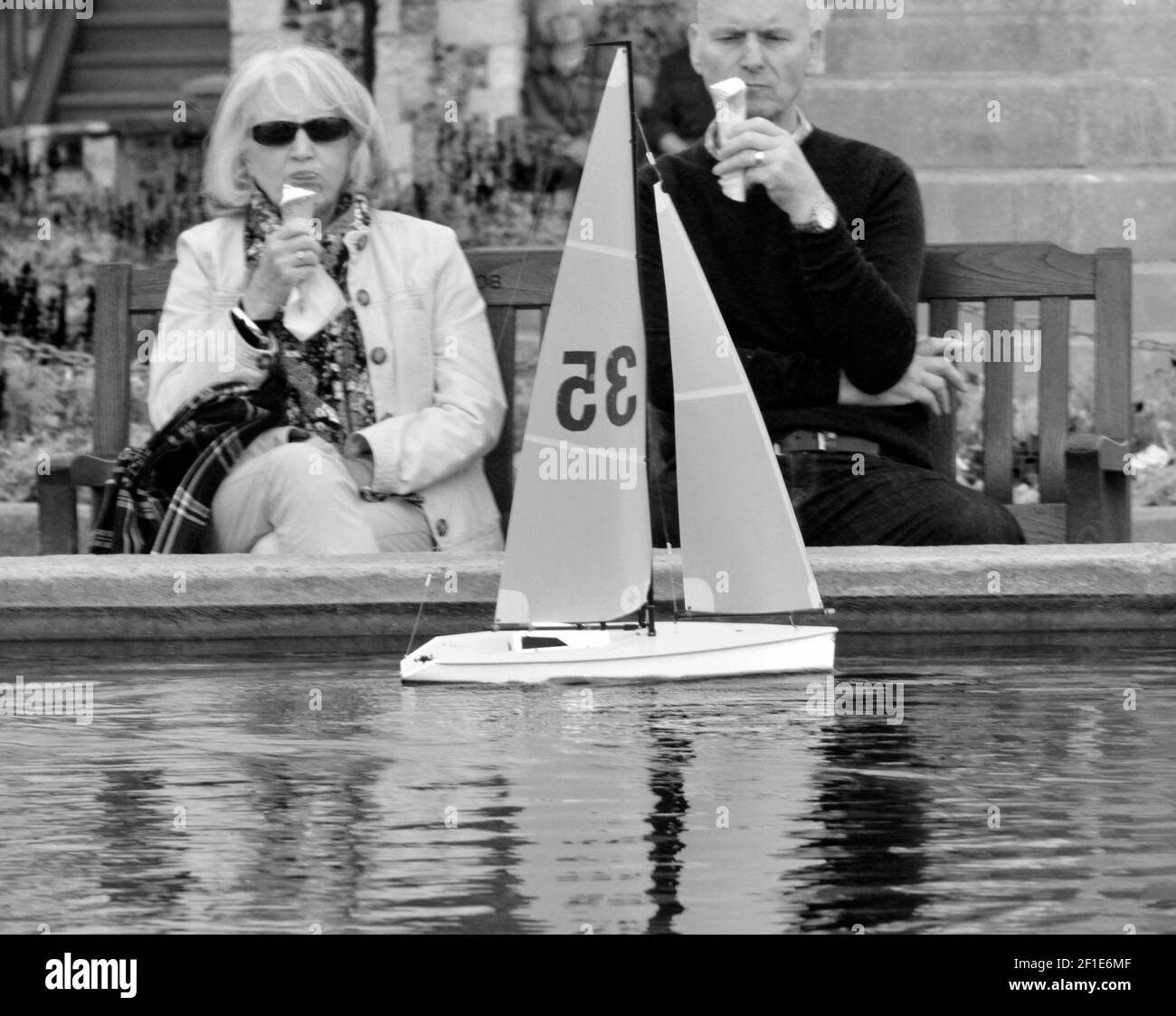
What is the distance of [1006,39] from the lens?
392 inches

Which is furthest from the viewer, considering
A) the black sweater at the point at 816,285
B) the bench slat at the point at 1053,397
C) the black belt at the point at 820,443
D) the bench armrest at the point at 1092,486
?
the bench slat at the point at 1053,397

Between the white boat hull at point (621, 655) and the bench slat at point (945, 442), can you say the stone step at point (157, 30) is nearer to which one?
the bench slat at point (945, 442)

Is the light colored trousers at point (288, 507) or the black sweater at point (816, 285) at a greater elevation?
the black sweater at point (816, 285)

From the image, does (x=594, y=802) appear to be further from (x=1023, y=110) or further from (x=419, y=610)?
(x=1023, y=110)

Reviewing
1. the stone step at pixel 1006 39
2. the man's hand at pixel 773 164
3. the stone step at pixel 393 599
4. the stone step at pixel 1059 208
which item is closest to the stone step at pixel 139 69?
the stone step at pixel 1006 39

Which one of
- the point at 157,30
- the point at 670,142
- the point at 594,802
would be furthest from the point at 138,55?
the point at 594,802

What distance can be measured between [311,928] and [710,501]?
1.82 metres

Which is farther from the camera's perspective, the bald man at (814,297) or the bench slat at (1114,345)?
the bench slat at (1114,345)

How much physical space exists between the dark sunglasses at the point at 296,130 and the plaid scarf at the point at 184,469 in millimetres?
535

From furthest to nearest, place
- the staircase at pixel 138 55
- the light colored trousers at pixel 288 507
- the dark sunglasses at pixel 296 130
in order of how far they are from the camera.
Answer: the staircase at pixel 138 55, the dark sunglasses at pixel 296 130, the light colored trousers at pixel 288 507

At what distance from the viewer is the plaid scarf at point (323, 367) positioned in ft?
17.9

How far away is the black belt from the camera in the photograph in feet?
17.3

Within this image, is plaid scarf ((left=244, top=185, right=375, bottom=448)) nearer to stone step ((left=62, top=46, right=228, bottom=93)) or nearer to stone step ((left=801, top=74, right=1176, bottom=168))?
stone step ((left=801, top=74, right=1176, bottom=168))

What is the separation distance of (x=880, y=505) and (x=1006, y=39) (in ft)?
17.2
